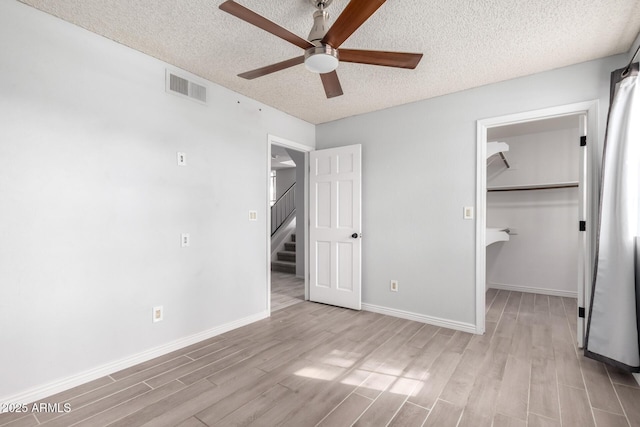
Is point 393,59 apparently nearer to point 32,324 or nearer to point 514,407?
point 514,407

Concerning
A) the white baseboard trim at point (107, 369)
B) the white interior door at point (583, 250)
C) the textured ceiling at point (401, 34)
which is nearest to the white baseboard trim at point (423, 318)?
the white interior door at point (583, 250)

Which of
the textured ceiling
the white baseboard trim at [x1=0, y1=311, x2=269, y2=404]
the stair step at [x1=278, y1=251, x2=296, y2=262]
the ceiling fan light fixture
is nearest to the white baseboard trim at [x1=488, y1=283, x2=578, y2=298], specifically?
the textured ceiling

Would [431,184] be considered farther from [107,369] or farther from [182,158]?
[107,369]

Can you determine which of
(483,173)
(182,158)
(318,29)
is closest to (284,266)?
(182,158)

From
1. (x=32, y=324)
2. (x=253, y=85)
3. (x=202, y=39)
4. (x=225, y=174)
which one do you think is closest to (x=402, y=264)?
(x=225, y=174)

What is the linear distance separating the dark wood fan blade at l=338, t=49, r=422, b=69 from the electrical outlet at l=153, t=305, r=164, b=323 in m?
2.45

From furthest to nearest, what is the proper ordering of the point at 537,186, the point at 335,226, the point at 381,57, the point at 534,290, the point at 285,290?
the point at 285,290, the point at 534,290, the point at 537,186, the point at 335,226, the point at 381,57

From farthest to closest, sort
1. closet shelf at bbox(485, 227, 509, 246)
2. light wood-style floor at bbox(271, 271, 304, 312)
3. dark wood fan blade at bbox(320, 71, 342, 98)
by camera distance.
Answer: light wood-style floor at bbox(271, 271, 304, 312)
closet shelf at bbox(485, 227, 509, 246)
dark wood fan blade at bbox(320, 71, 342, 98)

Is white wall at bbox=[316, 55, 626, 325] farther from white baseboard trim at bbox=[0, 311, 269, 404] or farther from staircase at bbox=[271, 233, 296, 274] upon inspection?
staircase at bbox=[271, 233, 296, 274]

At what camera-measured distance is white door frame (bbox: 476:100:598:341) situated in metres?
2.65

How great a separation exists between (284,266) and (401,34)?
5081 mm

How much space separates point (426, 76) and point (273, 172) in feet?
25.3

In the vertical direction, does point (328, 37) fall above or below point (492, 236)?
above

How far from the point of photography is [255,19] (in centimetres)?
159
